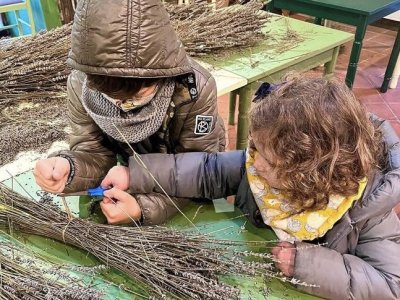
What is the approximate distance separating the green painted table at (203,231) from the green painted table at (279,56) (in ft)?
2.84

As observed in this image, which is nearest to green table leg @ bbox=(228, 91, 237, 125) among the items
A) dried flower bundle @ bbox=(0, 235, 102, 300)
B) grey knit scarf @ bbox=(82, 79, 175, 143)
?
grey knit scarf @ bbox=(82, 79, 175, 143)

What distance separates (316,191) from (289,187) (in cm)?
6

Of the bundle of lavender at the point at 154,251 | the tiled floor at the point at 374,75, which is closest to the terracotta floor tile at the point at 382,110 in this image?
the tiled floor at the point at 374,75

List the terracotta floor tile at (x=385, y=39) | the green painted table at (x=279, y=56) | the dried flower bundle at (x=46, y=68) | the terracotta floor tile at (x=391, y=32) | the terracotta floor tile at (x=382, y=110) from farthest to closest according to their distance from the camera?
the terracotta floor tile at (x=391, y=32)
the terracotta floor tile at (x=385, y=39)
the terracotta floor tile at (x=382, y=110)
the green painted table at (x=279, y=56)
the dried flower bundle at (x=46, y=68)

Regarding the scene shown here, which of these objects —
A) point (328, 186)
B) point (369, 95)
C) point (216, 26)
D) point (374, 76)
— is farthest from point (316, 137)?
point (374, 76)

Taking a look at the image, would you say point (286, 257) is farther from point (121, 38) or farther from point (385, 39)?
point (385, 39)

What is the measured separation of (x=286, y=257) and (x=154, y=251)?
287 millimetres

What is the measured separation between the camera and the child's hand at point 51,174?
1101mm

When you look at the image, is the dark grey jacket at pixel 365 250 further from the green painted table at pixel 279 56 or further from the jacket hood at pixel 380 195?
the green painted table at pixel 279 56

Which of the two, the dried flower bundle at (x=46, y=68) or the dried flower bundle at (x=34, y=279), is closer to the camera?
the dried flower bundle at (x=34, y=279)

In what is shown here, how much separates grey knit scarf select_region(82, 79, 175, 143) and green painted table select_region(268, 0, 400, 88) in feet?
5.61

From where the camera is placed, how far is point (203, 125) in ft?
4.15

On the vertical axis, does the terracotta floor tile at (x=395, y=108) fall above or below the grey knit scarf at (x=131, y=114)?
below

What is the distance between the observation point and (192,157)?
3.89ft
